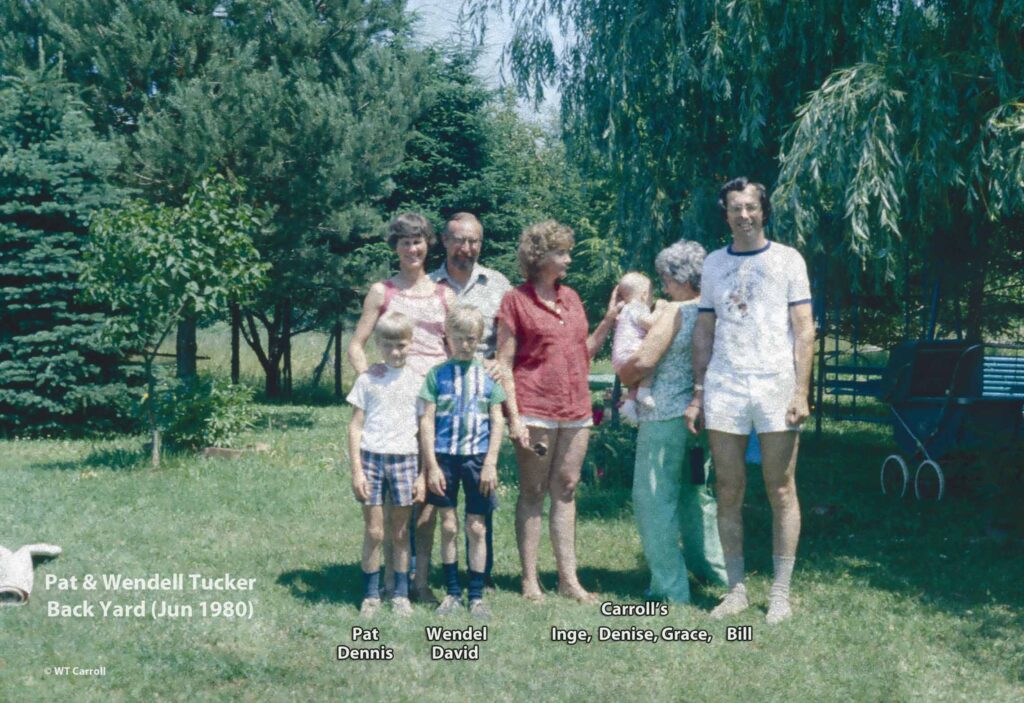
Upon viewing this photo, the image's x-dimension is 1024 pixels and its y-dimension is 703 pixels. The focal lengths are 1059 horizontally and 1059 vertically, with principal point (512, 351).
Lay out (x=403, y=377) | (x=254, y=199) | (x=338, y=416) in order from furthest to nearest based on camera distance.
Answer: (x=338, y=416) → (x=254, y=199) → (x=403, y=377)

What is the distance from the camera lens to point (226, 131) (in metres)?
14.1

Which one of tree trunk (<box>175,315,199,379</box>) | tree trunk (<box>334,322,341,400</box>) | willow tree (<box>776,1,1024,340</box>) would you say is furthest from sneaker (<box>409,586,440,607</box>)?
tree trunk (<box>334,322,341,400</box>)

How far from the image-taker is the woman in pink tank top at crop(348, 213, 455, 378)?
16.6ft

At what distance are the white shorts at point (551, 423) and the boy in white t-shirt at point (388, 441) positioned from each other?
53cm

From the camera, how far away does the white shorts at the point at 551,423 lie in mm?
5043

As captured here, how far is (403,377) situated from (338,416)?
12183mm

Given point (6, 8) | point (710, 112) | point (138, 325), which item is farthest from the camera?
point (6, 8)

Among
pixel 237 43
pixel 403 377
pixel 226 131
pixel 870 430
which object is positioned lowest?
pixel 870 430

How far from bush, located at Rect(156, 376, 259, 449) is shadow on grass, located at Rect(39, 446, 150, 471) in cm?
38

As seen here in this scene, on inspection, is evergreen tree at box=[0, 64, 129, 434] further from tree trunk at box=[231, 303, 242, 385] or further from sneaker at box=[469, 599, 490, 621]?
sneaker at box=[469, 599, 490, 621]

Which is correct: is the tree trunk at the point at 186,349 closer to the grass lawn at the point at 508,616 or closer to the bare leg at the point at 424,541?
the grass lawn at the point at 508,616

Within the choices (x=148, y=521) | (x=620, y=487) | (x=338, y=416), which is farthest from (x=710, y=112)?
(x=338, y=416)

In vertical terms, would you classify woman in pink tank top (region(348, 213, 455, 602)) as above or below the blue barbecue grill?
above

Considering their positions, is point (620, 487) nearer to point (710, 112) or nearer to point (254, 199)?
point (710, 112)
